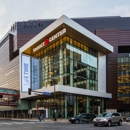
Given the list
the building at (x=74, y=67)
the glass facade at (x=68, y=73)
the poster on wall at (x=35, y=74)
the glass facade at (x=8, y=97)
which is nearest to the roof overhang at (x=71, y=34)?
the building at (x=74, y=67)

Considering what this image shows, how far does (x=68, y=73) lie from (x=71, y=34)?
27.8 ft

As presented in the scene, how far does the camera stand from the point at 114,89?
68.0m

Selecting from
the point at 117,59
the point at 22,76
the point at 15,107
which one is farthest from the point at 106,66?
the point at 15,107

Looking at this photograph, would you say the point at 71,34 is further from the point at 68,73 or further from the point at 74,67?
the point at 68,73

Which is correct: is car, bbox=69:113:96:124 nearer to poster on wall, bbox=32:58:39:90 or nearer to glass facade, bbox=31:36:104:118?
glass facade, bbox=31:36:104:118

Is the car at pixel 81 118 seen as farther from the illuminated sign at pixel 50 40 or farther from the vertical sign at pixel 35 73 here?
the vertical sign at pixel 35 73

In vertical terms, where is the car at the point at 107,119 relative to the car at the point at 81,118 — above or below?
above

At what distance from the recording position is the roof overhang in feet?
159

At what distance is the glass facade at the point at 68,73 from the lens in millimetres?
52531

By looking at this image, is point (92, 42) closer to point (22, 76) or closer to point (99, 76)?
point (99, 76)

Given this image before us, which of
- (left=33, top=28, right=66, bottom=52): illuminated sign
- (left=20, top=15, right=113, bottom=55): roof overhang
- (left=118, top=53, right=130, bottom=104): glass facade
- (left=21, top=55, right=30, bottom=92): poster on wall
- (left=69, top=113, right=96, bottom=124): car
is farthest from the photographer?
(left=118, top=53, right=130, bottom=104): glass facade

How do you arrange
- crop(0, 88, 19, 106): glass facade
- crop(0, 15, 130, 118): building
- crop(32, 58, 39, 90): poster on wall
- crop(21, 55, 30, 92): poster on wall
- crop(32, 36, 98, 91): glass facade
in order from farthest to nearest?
1. crop(21, 55, 30, 92): poster on wall
2. crop(0, 88, 19, 106): glass facade
3. crop(32, 58, 39, 90): poster on wall
4. crop(32, 36, 98, 91): glass facade
5. crop(0, 15, 130, 118): building

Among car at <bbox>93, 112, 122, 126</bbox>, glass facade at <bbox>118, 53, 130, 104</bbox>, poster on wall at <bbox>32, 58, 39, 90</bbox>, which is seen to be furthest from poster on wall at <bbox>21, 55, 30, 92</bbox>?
car at <bbox>93, 112, 122, 126</bbox>

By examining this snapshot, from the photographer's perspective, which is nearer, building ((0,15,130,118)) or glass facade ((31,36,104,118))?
building ((0,15,130,118))
